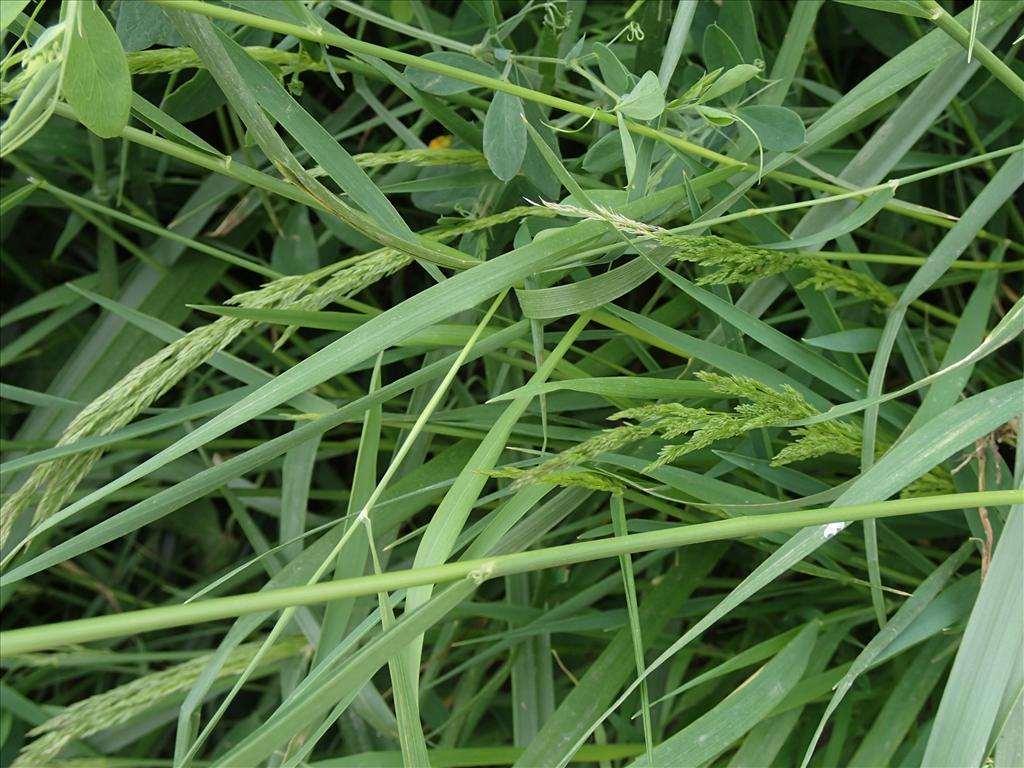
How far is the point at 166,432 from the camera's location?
3.37 ft

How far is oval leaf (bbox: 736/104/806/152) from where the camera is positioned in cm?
62

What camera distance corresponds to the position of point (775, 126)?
2.08 ft

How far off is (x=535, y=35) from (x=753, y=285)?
0.41 metres

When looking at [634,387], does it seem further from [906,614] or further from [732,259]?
[906,614]

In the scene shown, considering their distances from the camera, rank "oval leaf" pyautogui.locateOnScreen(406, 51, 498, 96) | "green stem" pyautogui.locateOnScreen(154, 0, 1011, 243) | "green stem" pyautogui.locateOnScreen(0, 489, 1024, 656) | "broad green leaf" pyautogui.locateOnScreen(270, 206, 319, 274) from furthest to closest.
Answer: "broad green leaf" pyautogui.locateOnScreen(270, 206, 319, 274) < "oval leaf" pyautogui.locateOnScreen(406, 51, 498, 96) < "green stem" pyautogui.locateOnScreen(154, 0, 1011, 243) < "green stem" pyautogui.locateOnScreen(0, 489, 1024, 656)

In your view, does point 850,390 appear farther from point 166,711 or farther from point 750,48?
point 166,711

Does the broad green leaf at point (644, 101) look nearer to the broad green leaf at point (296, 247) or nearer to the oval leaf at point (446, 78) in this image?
the oval leaf at point (446, 78)

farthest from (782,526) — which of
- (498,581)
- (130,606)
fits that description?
(130,606)

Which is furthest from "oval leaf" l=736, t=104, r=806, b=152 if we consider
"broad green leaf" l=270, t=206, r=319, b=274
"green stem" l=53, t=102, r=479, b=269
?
"broad green leaf" l=270, t=206, r=319, b=274

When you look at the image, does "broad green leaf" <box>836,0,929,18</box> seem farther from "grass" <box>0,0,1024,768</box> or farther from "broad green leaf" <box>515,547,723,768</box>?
"broad green leaf" <box>515,547,723,768</box>

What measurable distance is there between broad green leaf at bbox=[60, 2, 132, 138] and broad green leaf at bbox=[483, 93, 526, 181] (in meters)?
0.25

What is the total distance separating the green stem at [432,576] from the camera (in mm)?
353

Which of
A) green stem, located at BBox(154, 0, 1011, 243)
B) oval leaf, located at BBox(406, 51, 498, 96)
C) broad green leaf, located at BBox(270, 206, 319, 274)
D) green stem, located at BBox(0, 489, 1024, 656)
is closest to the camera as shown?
green stem, located at BBox(0, 489, 1024, 656)

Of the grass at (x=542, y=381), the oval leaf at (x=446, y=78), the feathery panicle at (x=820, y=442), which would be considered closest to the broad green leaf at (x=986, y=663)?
the grass at (x=542, y=381)
